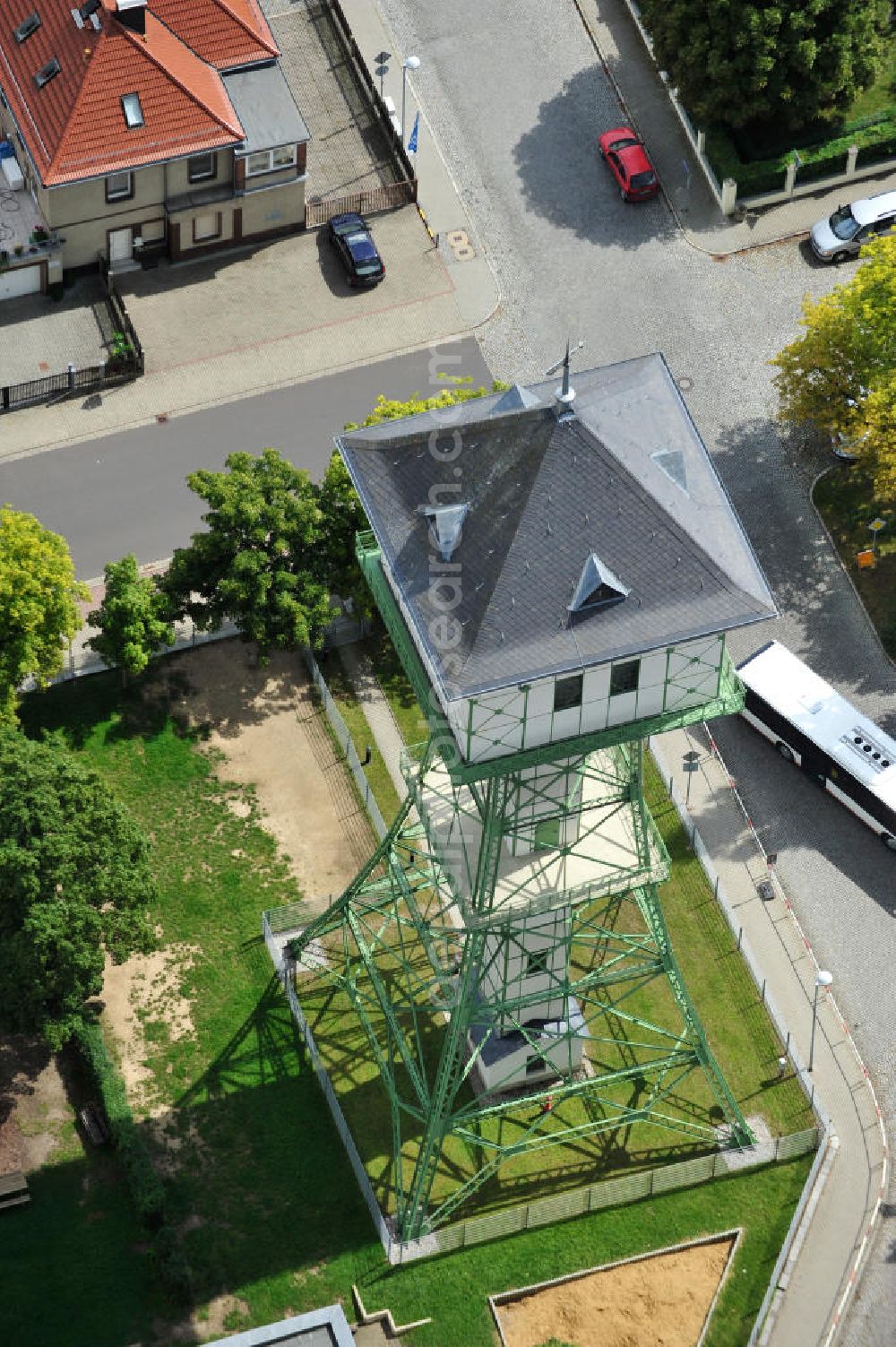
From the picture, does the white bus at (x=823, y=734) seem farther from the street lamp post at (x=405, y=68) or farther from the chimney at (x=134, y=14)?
the chimney at (x=134, y=14)

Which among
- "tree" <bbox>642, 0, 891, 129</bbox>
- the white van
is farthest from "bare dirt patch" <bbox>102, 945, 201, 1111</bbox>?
"tree" <bbox>642, 0, 891, 129</bbox>

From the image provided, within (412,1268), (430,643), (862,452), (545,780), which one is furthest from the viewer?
(862,452)

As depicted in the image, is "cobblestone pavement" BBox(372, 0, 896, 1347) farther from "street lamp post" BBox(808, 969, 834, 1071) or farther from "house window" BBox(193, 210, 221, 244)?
"house window" BBox(193, 210, 221, 244)

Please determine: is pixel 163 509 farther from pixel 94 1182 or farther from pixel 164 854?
pixel 94 1182

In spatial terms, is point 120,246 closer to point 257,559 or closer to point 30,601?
point 257,559

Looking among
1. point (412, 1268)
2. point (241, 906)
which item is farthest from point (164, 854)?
point (412, 1268)

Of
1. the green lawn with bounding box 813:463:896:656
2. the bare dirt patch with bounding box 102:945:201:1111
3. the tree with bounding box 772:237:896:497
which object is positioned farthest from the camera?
the green lawn with bounding box 813:463:896:656
